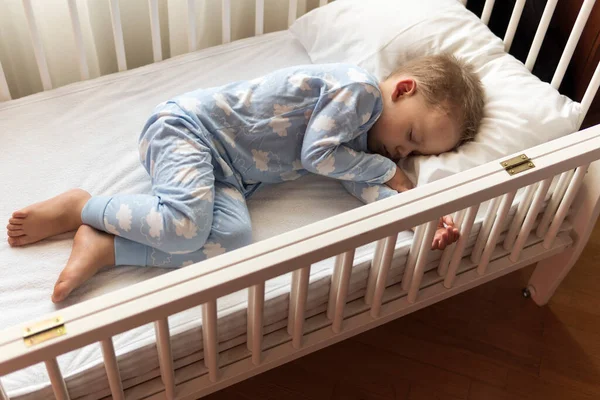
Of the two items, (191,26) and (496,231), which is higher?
(191,26)

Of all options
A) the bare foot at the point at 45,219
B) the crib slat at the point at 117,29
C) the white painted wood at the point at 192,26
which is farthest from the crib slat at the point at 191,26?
the bare foot at the point at 45,219

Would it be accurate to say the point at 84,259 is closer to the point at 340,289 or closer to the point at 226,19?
the point at 340,289

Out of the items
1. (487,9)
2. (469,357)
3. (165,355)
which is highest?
(487,9)

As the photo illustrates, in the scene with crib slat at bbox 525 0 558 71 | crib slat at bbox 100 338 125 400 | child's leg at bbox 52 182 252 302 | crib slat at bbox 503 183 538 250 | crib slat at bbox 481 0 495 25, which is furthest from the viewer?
crib slat at bbox 481 0 495 25

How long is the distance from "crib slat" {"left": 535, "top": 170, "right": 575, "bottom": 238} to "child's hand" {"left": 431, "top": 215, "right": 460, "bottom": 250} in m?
0.25

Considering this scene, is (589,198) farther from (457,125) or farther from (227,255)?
(227,255)

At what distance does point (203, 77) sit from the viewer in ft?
5.09

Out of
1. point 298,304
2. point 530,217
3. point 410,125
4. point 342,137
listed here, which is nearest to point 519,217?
point 530,217

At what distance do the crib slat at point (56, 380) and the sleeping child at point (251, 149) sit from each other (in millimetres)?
257

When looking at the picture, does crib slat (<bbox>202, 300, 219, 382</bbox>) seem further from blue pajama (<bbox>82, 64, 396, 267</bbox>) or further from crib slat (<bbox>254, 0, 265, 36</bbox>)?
crib slat (<bbox>254, 0, 265, 36</bbox>)

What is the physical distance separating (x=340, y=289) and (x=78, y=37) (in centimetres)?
84

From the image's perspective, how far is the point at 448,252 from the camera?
1241 mm

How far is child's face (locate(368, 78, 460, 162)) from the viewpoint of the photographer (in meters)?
1.28

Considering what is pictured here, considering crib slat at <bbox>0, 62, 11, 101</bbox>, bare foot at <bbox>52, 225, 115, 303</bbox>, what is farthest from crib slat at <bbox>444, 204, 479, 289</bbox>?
crib slat at <bbox>0, 62, 11, 101</bbox>
